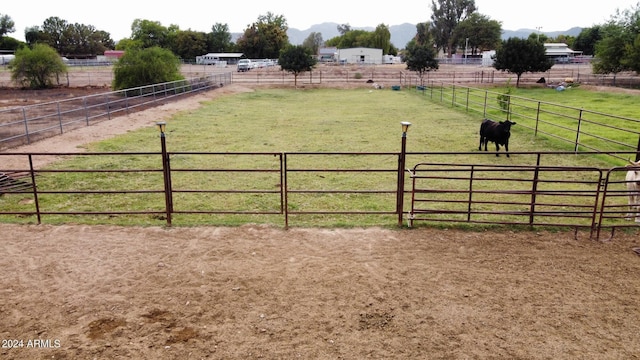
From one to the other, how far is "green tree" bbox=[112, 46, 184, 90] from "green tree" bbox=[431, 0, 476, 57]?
88253 millimetres

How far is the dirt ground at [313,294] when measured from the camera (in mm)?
4141

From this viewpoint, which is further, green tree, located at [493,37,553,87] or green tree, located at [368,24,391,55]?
green tree, located at [368,24,391,55]

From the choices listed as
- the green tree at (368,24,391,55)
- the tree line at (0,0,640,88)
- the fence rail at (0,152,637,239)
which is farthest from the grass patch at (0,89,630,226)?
the green tree at (368,24,391,55)

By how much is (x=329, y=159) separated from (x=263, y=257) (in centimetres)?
615

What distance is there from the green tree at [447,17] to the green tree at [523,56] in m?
72.1

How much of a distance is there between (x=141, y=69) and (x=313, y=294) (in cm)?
2818

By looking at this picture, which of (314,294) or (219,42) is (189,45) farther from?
(314,294)

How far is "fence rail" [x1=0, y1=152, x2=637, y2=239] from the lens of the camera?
6.90 meters

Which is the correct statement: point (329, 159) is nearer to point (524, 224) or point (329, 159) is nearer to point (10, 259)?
point (524, 224)

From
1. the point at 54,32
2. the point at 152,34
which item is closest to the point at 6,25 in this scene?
the point at 54,32

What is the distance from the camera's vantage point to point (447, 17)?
108 metres

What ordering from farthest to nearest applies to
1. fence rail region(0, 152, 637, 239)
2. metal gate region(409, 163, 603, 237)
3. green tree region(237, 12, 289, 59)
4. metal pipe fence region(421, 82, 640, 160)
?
green tree region(237, 12, 289, 59) < metal pipe fence region(421, 82, 640, 160) < fence rail region(0, 152, 637, 239) < metal gate region(409, 163, 603, 237)

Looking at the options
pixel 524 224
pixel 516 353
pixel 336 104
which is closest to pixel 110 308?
pixel 516 353

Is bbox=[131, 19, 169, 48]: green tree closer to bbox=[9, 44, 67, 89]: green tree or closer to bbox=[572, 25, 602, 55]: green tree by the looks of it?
bbox=[9, 44, 67, 89]: green tree
